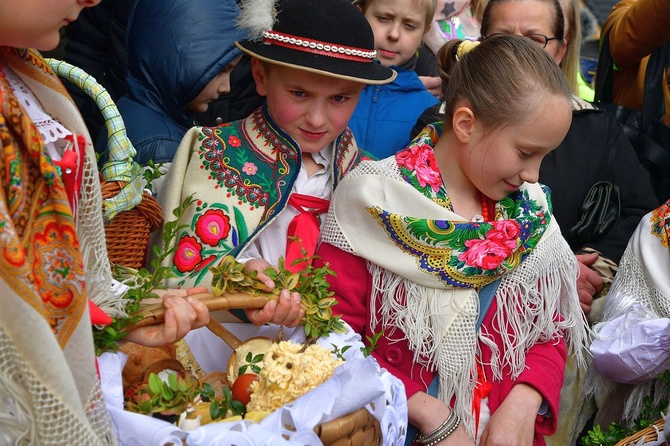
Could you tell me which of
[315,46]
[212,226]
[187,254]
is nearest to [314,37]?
[315,46]

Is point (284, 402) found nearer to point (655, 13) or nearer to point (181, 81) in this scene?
point (181, 81)

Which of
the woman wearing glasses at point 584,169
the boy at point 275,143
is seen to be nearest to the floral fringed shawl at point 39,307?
the boy at point 275,143

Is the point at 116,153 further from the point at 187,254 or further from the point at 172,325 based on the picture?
the point at 172,325

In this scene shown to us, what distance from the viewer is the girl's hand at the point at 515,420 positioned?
244cm

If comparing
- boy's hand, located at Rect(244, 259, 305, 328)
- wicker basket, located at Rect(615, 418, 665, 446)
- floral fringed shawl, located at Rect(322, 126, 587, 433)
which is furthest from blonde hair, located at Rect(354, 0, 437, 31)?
wicker basket, located at Rect(615, 418, 665, 446)

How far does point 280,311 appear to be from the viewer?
2.11m

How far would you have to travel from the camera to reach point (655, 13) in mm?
3828

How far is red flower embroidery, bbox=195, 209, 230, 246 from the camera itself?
2584 mm

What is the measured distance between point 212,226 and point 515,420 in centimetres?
105

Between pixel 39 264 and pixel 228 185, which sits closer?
pixel 39 264

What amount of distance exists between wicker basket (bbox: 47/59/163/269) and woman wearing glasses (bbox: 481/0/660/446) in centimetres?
155

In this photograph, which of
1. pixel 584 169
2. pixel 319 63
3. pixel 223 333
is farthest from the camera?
pixel 584 169

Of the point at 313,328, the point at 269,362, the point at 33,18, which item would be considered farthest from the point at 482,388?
the point at 33,18

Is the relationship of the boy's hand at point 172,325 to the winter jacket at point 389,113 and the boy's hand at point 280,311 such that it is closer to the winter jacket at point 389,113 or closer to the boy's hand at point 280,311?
the boy's hand at point 280,311
